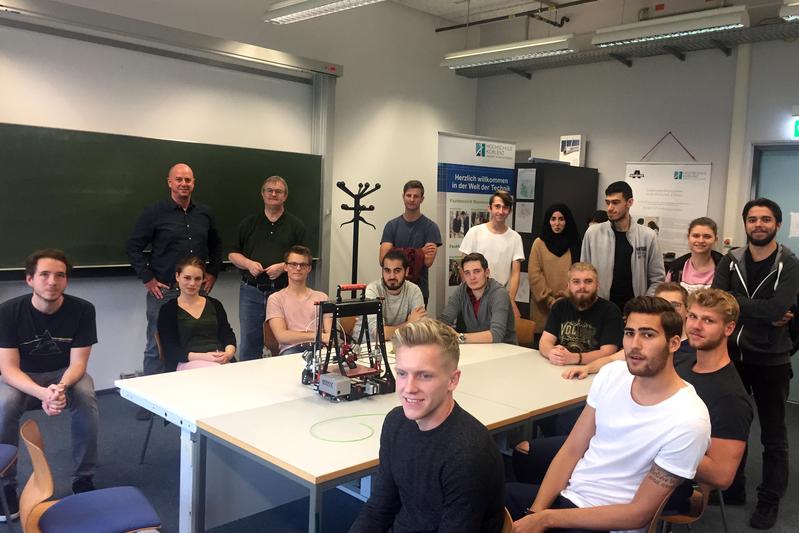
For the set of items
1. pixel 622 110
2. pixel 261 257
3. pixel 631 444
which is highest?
pixel 622 110

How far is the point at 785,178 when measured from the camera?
563cm

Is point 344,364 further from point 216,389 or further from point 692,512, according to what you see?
point 692,512

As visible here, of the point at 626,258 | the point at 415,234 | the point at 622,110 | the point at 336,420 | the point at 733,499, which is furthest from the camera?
the point at 622,110

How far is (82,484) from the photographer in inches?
124

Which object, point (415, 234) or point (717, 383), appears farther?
point (415, 234)

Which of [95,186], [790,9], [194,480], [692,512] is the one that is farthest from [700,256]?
[95,186]

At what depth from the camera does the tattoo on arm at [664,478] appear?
1.89m

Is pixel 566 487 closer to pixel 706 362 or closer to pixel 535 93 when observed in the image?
pixel 706 362

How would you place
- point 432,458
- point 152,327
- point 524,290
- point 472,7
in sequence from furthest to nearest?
point 472,7, point 524,290, point 152,327, point 432,458

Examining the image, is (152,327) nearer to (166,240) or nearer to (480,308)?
(166,240)

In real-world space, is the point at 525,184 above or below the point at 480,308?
above

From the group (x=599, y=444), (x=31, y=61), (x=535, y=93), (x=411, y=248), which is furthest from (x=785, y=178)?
(x=31, y=61)

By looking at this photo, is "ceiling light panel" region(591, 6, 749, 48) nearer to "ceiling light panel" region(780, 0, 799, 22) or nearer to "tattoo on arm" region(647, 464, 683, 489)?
"ceiling light panel" region(780, 0, 799, 22)

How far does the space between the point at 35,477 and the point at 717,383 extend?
86.7 inches
